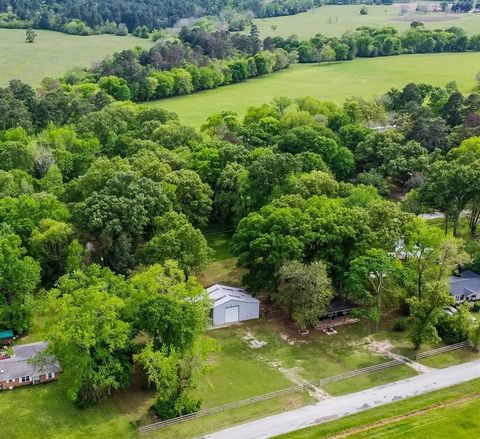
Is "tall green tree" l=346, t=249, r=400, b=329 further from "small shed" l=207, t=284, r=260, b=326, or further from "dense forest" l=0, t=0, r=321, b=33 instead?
"dense forest" l=0, t=0, r=321, b=33

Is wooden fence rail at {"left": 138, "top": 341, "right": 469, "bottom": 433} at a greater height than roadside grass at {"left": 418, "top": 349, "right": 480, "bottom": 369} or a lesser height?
greater

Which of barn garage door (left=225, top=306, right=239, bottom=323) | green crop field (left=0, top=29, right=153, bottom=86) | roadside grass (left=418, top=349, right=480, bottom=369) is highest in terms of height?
green crop field (left=0, top=29, right=153, bottom=86)

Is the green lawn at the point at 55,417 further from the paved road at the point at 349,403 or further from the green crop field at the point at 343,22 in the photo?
the green crop field at the point at 343,22

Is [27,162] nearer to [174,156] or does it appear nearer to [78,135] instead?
[78,135]

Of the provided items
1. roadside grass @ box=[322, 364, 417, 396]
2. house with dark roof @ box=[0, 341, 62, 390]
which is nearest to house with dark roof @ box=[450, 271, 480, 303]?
roadside grass @ box=[322, 364, 417, 396]

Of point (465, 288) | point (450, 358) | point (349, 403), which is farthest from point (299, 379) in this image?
point (465, 288)
